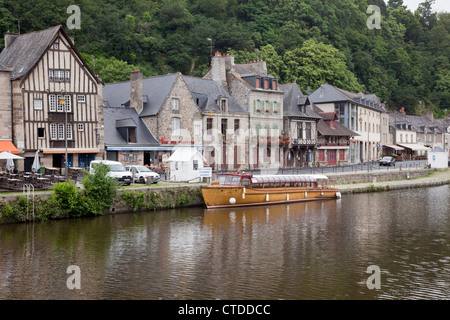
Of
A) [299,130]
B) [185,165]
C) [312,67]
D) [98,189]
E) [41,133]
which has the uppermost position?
[312,67]

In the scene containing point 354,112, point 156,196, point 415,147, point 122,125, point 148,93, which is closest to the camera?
point 156,196

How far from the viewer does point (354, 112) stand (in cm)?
6462

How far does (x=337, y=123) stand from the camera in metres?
61.6

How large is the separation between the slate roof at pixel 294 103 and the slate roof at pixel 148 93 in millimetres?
14753

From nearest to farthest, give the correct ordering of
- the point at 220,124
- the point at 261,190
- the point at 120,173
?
the point at 120,173, the point at 261,190, the point at 220,124

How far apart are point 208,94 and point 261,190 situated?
57.1 feet

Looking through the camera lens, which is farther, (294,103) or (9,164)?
(294,103)

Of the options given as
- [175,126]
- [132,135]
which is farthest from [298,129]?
[132,135]

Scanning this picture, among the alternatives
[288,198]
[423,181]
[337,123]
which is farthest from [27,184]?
[337,123]

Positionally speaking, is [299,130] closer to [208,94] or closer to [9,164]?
[208,94]

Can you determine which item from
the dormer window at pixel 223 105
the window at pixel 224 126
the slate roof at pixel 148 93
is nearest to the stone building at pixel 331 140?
the window at pixel 224 126

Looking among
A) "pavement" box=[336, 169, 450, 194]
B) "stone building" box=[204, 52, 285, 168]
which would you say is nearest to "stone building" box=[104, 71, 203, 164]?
"stone building" box=[204, 52, 285, 168]

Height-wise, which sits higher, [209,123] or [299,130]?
[209,123]

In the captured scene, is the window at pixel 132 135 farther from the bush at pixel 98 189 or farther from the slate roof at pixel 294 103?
the slate roof at pixel 294 103
